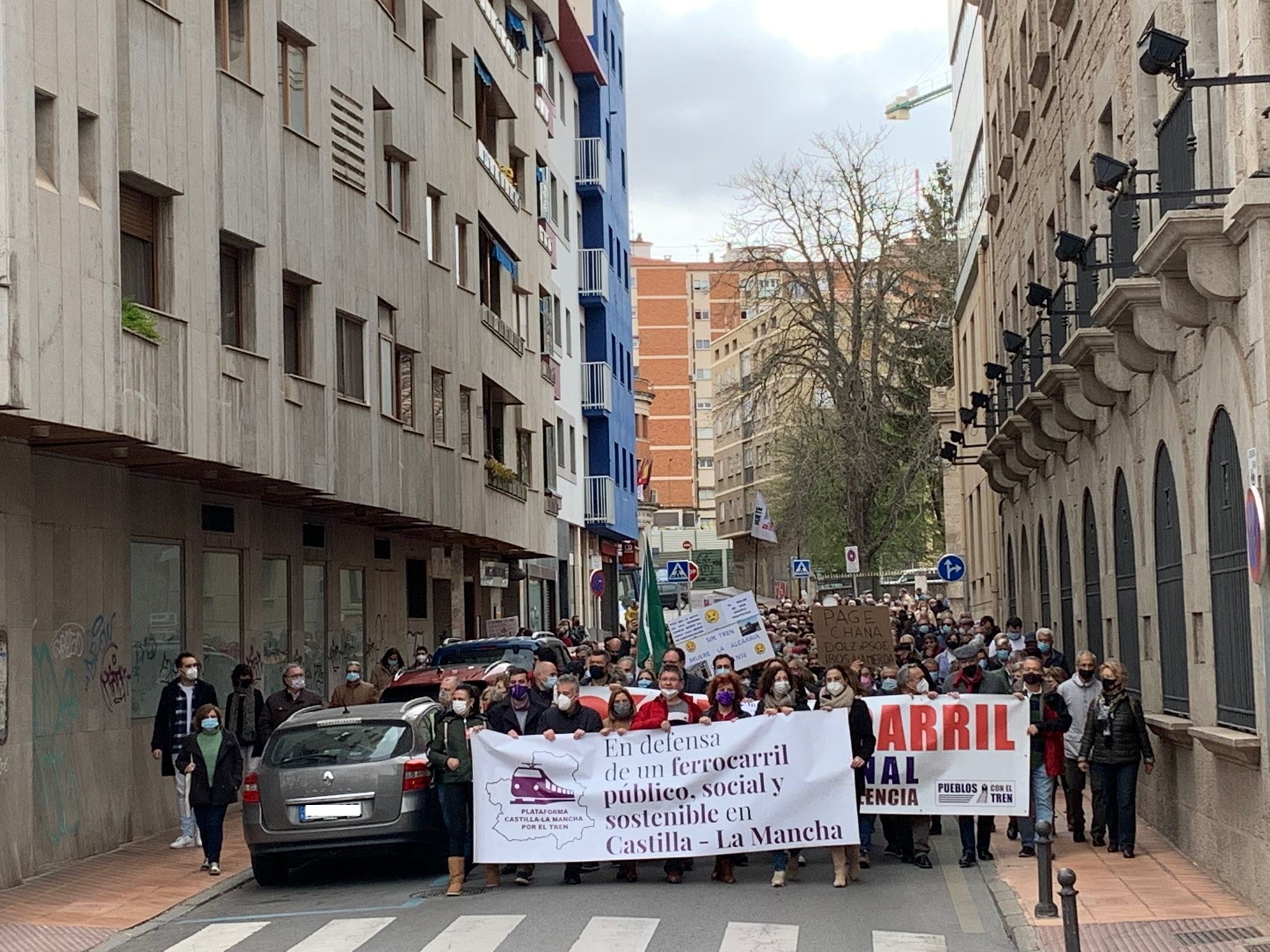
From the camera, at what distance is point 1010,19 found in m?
32.4

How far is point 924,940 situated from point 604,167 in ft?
157

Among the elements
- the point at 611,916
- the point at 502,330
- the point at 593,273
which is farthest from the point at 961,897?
the point at 593,273

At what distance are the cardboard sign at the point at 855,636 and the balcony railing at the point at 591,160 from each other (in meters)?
34.8

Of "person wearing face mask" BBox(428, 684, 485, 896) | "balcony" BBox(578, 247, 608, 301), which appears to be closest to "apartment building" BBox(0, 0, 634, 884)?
"person wearing face mask" BBox(428, 684, 485, 896)

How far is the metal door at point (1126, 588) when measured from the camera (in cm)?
1977

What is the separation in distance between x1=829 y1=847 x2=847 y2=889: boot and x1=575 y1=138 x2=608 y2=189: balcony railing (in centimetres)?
4422

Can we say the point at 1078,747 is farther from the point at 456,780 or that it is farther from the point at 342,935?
the point at 342,935

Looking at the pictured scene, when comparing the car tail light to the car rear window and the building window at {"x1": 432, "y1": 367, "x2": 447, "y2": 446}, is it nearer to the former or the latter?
the car rear window

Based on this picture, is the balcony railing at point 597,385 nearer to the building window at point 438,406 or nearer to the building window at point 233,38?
the building window at point 438,406

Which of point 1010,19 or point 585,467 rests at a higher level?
point 1010,19

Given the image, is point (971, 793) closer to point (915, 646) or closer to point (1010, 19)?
point (915, 646)

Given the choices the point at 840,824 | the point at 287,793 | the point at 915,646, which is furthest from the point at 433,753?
the point at 915,646

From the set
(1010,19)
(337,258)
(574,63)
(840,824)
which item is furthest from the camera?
(574,63)

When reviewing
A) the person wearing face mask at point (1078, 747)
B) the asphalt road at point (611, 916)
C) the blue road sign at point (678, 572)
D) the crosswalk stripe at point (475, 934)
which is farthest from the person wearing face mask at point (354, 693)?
the blue road sign at point (678, 572)
